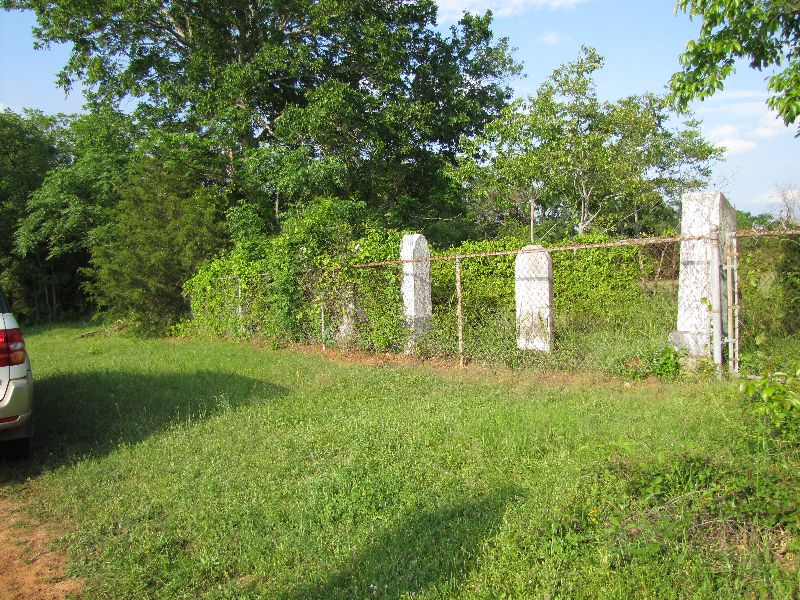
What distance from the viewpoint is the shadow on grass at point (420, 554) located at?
305 centimetres

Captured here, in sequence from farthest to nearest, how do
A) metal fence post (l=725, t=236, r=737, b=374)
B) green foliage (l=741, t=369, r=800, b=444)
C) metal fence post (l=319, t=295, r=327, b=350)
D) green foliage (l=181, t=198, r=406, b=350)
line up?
metal fence post (l=319, t=295, r=327, b=350) < green foliage (l=181, t=198, r=406, b=350) < metal fence post (l=725, t=236, r=737, b=374) < green foliage (l=741, t=369, r=800, b=444)

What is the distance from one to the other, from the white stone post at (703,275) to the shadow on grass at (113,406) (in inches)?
199

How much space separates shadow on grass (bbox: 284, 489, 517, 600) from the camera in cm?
305

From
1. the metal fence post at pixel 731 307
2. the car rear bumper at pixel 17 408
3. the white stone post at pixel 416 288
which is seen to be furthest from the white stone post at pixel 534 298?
the car rear bumper at pixel 17 408

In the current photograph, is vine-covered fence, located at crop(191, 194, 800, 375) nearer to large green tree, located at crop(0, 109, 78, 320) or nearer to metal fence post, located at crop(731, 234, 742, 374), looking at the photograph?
metal fence post, located at crop(731, 234, 742, 374)

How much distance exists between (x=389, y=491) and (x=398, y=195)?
16.3 m

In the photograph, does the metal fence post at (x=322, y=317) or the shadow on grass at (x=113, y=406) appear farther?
the metal fence post at (x=322, y=317)

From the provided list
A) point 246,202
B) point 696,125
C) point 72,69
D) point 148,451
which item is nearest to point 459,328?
point 148,451

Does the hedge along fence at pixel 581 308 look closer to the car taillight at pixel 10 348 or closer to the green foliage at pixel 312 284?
the green foliage at pixel 312 284

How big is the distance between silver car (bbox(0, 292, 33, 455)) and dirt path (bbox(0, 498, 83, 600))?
1020 mm

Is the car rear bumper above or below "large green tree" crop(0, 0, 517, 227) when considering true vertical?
below

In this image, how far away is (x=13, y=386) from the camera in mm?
5172

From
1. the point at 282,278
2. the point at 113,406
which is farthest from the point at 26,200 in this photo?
the point at 113,406

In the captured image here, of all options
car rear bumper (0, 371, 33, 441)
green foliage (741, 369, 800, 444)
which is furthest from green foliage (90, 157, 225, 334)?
green foliage (741, 369, 800, 444)
